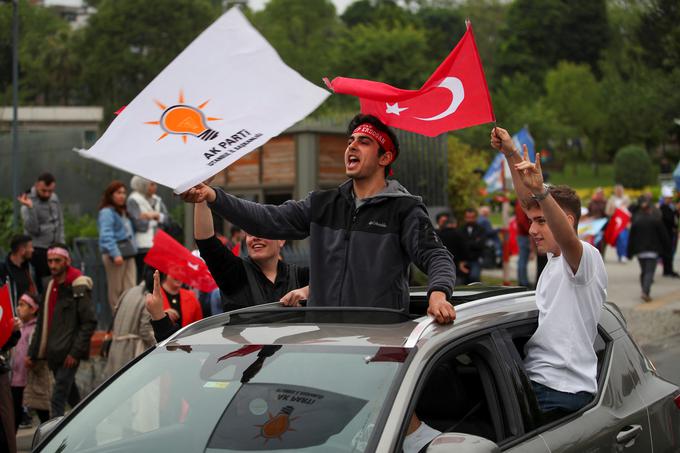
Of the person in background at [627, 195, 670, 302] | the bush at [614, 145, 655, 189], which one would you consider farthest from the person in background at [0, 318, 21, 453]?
the bush at [614, 145, 655, 189]

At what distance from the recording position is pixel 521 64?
9081cm

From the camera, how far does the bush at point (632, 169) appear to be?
54.4m

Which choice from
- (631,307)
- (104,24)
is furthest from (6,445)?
(104,24)

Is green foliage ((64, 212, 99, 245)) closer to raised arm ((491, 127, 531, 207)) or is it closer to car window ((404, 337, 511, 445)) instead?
raised arm ((491, 127, 531, 207))

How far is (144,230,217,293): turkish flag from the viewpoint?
24.7 ft

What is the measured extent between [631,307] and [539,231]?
1325 centimetres

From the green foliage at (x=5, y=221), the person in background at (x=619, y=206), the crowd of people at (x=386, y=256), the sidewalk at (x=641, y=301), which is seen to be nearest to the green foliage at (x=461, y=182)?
the sidewalk at (x=641, y=301)

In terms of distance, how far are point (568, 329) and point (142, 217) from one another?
8.80 meters

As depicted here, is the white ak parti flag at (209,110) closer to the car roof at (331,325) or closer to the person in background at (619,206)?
the car roof at (331,325)

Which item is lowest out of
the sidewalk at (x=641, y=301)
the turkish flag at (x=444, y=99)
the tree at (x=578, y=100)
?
the sidewalk at (x=641, y=301)

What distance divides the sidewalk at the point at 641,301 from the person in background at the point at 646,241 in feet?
1.18

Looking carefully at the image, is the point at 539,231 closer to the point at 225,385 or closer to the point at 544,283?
the point at 544,283

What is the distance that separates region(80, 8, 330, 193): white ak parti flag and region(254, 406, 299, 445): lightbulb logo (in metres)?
0.97

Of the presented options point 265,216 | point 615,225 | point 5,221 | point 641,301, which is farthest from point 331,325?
point 615,225
